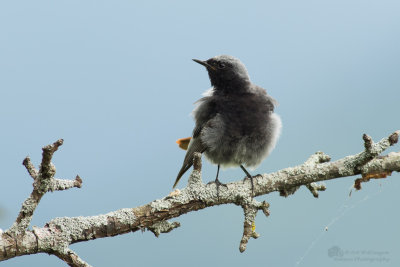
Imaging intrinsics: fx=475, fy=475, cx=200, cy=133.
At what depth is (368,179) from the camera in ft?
13.9

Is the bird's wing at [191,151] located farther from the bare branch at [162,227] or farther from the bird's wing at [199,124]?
the bare branch at [162,227]

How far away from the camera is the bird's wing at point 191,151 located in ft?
15.9

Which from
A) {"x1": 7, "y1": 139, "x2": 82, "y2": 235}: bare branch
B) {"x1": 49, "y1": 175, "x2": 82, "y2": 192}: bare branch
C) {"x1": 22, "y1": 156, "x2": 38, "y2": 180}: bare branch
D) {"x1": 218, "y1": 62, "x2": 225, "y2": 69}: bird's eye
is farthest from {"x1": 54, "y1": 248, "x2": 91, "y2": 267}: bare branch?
{"x1": 218, "y1": 62, "x2": 225, "y2": 69}: bird's eye

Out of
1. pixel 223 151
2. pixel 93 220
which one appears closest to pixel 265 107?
pixel 223 151

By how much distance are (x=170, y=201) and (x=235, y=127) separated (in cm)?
140

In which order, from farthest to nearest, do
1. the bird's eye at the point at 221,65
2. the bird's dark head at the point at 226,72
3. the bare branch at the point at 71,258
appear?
1. the bird's eye at the point at 221,65
2. the bird's dark head at the point at 226,72
3. the bare branch at the point at 71,258

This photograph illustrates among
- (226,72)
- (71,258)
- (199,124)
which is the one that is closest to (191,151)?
(199,124)

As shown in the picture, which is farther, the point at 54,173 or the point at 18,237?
the point at 18,237

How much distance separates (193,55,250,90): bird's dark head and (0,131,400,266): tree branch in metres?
1.35

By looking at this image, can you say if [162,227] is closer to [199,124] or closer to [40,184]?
[40,184]

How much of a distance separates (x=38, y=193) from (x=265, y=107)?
2733 mm

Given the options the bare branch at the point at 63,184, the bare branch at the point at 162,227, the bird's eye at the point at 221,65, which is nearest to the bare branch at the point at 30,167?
the bare branch at the point at 63,184

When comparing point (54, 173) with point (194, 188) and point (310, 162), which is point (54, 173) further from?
point (310, 162)

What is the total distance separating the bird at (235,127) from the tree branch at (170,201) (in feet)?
2.19
